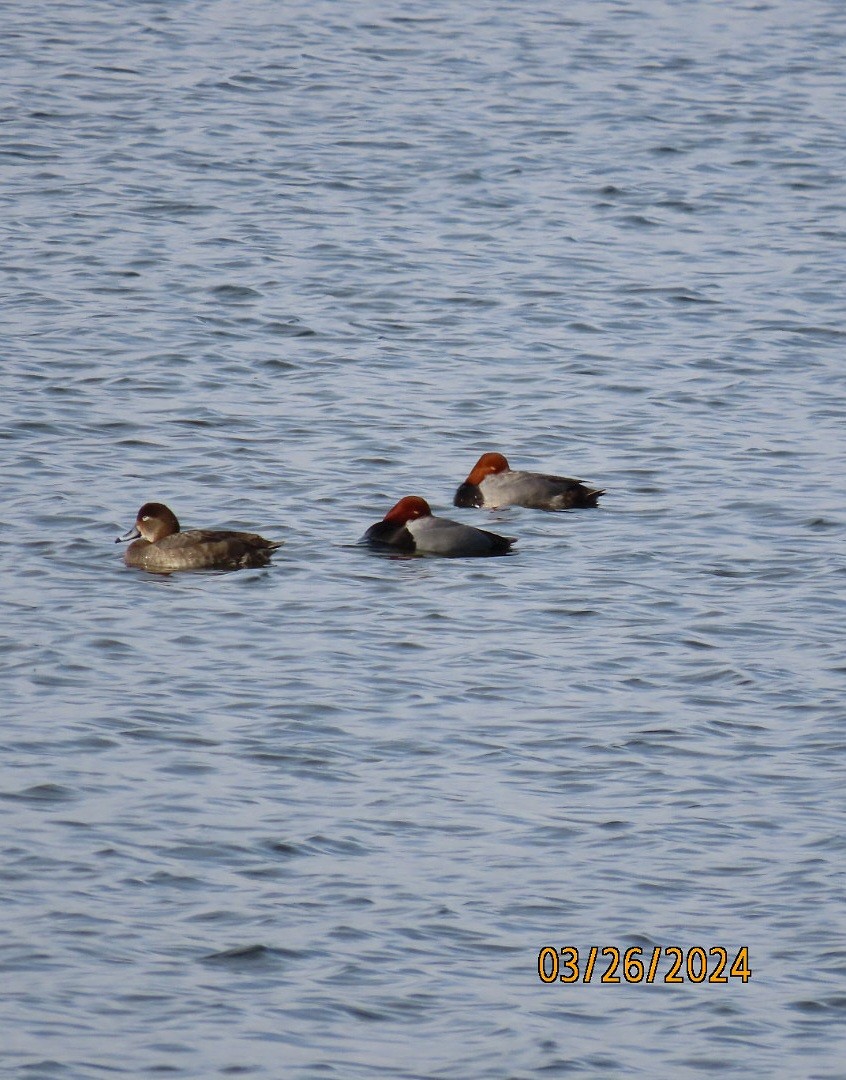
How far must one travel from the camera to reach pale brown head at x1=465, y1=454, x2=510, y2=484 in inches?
602

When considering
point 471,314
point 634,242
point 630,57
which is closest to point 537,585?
point 471,314

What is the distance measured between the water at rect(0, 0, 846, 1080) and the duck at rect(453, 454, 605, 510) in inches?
4.9

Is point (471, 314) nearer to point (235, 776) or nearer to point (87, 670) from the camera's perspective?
point (87, 670)

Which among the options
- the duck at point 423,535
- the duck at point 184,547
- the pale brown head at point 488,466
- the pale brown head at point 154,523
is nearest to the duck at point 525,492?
the pale brown head at point 488,466

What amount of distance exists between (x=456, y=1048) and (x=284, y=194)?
18.5 metres

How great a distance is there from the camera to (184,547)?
13336 mm

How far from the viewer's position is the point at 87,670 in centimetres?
1145

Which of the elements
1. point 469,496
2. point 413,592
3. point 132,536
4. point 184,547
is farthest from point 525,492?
point 132,536

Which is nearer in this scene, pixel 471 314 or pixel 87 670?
pixel 87 670

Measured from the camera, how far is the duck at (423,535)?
1389cm

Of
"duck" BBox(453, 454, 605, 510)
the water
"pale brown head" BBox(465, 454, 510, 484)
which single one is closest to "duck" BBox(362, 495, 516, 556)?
the water

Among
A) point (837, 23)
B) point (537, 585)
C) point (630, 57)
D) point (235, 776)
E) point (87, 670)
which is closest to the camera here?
point (235, 776)

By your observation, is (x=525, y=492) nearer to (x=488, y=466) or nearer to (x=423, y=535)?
(x=488, y=466)

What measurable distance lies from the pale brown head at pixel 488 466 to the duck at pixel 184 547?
228 centimetres
